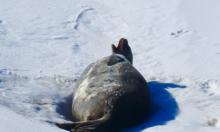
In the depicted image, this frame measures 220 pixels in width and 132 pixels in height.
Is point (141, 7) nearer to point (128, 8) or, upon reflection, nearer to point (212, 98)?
point (128, 8)

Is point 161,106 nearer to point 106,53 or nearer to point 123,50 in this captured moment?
point 123,50

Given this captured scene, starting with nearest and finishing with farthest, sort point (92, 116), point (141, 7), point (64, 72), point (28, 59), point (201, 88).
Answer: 1. point (92, 116)
2. point (201, 88)
3. point (64, 72)
4. point (28, 59)
5. point (141, 7)

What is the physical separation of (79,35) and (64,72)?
6.54ft

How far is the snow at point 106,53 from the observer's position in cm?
616

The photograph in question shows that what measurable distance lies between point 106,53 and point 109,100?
11.0ft

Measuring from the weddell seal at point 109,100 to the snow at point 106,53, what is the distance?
19 centimetres

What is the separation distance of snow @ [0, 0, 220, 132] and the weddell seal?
190mm

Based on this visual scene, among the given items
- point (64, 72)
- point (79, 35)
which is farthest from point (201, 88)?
point (79, 35)

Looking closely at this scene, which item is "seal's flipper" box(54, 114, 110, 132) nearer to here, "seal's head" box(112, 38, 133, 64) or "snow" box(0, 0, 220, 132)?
"snow" box(0, 0, 220, 132)

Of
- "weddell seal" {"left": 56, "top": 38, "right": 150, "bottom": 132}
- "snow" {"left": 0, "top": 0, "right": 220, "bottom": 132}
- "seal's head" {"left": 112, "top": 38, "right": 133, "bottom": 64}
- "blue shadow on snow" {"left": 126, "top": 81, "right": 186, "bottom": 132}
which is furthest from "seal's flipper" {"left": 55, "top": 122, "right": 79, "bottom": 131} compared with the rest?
"seal's head" {"left": 112, "top": 38, "right": 133, "bottom": 64}

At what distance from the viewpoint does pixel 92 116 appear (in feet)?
19.5

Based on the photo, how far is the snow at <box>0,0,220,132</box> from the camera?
20.2 ft

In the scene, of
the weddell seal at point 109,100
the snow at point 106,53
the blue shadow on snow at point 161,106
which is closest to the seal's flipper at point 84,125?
the weddell seal at point 109,100

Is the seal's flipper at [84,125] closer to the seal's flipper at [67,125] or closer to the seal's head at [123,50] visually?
the seal's flipper at [67,125]
